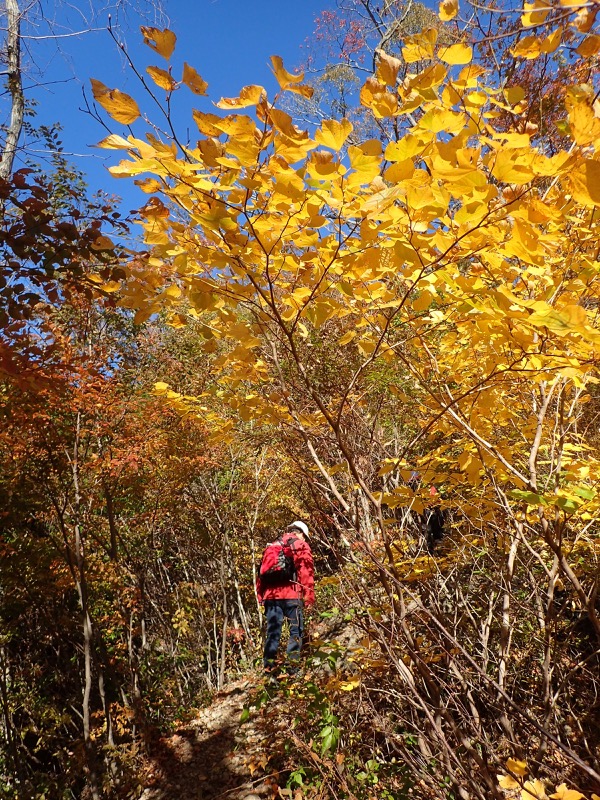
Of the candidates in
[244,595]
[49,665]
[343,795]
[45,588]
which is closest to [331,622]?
[244,595]

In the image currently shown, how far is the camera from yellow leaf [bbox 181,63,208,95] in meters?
0.85

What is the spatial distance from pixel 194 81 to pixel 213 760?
5.85m

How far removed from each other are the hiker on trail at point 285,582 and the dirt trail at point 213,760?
27.6 inches

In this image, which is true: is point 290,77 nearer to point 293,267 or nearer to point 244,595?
point 293,267

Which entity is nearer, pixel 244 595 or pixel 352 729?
pixel 352 729

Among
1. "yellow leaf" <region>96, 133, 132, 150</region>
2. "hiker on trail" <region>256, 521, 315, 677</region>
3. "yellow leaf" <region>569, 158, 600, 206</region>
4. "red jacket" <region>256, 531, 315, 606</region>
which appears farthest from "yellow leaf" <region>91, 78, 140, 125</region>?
"red jacket" <region>256, 531, 315, 606</region>

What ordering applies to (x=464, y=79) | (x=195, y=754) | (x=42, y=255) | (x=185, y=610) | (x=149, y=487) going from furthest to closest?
(x=185, y=610)
(x=149, y=487)
(x=195, y=754)
(x=42, y=255)
(x=464, y=79)

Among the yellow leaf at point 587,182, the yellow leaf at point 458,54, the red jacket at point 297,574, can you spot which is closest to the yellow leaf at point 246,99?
the yellow leaf at point 458,54

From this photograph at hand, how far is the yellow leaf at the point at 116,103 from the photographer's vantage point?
82cm

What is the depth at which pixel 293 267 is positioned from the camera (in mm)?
1182

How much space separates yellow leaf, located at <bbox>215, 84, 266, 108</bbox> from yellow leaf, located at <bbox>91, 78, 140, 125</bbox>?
168 mm

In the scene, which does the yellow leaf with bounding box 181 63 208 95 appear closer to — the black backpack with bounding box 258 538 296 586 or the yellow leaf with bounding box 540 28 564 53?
the yellow leaf with bounding box 540 28 564 53

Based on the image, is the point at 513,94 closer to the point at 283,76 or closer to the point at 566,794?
the point at 283,76

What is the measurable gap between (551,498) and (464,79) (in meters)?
1.08
